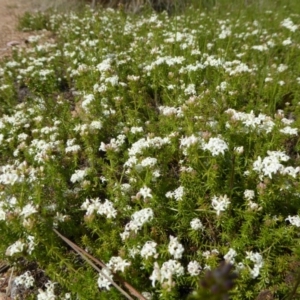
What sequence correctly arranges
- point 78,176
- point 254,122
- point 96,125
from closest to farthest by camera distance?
1. point 254,122
2. point 78,176
3. point 96,125

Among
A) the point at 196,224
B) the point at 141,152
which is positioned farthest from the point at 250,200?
the point at 141,152

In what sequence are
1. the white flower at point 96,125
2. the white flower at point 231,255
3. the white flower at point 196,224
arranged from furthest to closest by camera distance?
the white flower at point 96,125 → the white flower at point 196,224 → the white flower at point 231,255

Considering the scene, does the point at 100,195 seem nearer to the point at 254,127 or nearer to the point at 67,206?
the point at 67,206

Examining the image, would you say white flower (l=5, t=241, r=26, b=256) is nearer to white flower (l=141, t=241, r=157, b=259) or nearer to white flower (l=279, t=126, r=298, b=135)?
white flower (l=141, t=241, r=157, b=259)

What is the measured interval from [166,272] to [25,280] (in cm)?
140

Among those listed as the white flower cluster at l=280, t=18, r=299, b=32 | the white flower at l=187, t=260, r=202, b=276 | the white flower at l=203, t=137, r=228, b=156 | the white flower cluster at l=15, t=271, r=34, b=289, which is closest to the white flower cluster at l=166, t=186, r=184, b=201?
the white flower at l=203, t=137, r=228, b=156

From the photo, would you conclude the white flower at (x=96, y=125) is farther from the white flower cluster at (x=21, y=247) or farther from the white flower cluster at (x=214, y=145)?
the white flower cluster at (x=21, y=247)

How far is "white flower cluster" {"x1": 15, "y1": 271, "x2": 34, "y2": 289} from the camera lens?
2.97 meters

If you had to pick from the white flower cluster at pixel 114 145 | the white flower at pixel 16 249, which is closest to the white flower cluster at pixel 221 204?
the white flower cluster at pixel 114 145

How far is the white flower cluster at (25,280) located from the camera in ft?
9.73

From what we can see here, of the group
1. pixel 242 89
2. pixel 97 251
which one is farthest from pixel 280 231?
pixel 242 89

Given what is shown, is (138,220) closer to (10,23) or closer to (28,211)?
(28,211)

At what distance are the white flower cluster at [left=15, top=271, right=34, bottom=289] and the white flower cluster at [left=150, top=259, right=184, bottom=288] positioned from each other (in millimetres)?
1255

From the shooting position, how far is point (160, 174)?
3504 mm
